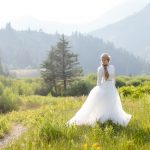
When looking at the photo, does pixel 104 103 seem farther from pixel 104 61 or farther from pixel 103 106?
pixel 104 61

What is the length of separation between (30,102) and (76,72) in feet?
152

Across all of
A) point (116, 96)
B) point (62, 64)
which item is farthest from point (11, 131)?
point (62, 64)

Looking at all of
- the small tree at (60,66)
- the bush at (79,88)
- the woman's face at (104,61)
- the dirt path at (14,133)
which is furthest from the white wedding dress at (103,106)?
the small tree at (60,66)

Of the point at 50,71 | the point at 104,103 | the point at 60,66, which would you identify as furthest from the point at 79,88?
the point at 104,103

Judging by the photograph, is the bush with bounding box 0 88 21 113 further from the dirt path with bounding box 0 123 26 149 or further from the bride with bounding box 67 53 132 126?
the bride with bounding box 67 53 132 126

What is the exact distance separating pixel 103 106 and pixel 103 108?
0.24ft

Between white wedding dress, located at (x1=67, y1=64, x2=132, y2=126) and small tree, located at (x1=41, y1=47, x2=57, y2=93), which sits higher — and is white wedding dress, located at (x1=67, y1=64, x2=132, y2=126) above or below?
below

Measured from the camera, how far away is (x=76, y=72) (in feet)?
256

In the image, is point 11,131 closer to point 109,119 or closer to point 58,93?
point 109,119

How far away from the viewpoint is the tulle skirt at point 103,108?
11859mm

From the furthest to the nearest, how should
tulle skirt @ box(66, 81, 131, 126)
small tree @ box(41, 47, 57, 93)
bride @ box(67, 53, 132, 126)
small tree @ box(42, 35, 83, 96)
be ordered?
small tree @ box(42, 35, 83, 96) < small tree @ box(41, 47, 57, 93) < bride @ box(67, 53, 132, 126) < tulle skirt @ box(66, 81, 131, 126)

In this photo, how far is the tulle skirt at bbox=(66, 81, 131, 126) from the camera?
11859 mm

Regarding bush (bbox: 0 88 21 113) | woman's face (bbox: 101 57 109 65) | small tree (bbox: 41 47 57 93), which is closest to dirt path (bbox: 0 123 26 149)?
woman's face (bbox: 101 57 109 65)

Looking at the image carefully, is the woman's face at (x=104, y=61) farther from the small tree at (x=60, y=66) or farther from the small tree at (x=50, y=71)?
the small tree at (x=60, y=66)
